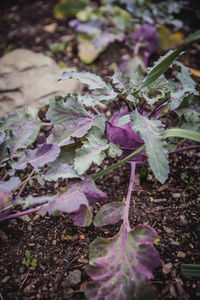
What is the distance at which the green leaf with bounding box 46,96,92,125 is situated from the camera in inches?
42.4

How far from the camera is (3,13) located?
90.5 inches

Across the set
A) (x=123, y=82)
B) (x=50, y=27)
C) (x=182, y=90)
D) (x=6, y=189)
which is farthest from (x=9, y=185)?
(x=50, y=27)

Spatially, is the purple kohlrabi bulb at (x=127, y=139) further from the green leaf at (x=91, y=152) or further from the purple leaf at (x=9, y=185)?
the purple leaf at (x=9, y=185)

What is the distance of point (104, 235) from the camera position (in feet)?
3.42

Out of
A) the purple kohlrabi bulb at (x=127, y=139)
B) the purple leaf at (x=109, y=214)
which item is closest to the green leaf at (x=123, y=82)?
the purple kohlrabi bulb at (x=127, y=139)

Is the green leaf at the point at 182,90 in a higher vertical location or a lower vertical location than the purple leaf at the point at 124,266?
higher

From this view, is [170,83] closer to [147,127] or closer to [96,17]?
[147,127]

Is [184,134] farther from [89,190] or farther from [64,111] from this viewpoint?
[64,111]

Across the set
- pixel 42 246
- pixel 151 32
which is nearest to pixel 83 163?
pixel 42 246

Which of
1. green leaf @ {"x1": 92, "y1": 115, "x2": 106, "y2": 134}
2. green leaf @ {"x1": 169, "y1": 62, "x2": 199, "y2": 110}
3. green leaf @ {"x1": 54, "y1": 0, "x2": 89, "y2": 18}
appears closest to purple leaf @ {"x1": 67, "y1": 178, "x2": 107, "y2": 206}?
green leaf @ {"x1": 92, "y1": 115, "x2": 106, "y2": 134}

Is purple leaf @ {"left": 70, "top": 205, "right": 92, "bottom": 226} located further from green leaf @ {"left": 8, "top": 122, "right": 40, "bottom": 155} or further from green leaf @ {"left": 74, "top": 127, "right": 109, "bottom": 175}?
green leaf @ {"left": 8, "top": 122, "right": 40, "bottom": 155}

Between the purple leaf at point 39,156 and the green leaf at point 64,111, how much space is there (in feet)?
0.45

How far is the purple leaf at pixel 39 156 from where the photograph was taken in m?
0.95

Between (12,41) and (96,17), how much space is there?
2.34 ft
